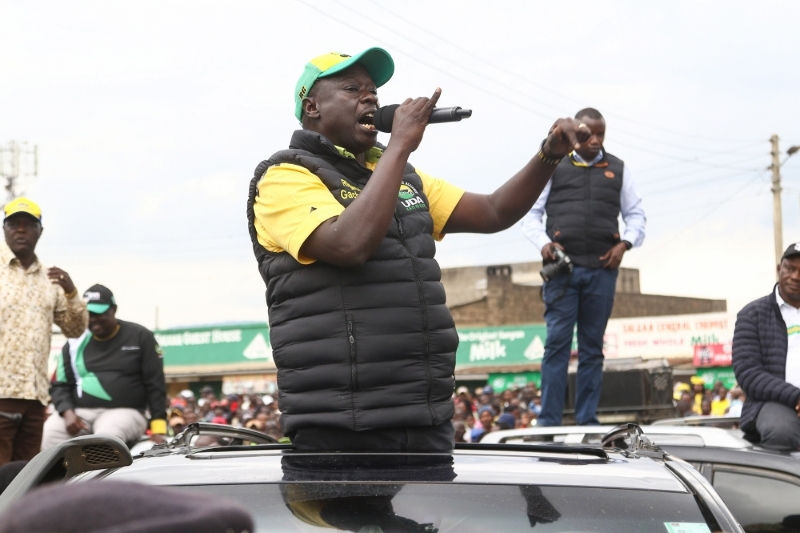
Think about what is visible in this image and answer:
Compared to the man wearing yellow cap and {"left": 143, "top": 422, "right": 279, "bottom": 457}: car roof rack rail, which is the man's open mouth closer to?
{"left": 143, "top": 422, "right": 279, "bottom": 457}: car roof rack rail

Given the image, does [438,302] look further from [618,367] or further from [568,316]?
[618,367]

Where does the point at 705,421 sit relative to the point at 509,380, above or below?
above

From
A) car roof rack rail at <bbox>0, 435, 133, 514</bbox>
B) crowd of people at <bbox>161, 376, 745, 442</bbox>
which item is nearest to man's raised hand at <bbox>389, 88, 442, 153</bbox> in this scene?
car roof rack rail at <bbox>0, 435, 133, 514</bbox>

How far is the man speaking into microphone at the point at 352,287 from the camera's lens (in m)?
3.39

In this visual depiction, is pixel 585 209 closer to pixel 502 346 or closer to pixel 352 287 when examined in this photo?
pixel 352 287

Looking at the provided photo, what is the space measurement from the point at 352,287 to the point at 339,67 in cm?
72

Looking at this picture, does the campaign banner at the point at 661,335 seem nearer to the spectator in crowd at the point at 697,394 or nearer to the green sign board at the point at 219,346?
the spectator in crowd at the point at 697,394

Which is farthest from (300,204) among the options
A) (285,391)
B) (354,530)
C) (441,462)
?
(354,530)

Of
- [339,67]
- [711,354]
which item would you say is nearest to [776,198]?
[711,354]

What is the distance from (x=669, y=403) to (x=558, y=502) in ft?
27.5

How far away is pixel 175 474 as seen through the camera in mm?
2568

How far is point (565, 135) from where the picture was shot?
12.5ft

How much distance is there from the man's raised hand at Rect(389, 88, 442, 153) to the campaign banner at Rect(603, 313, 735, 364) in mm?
33128

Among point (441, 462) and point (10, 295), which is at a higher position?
point (10, 295)
